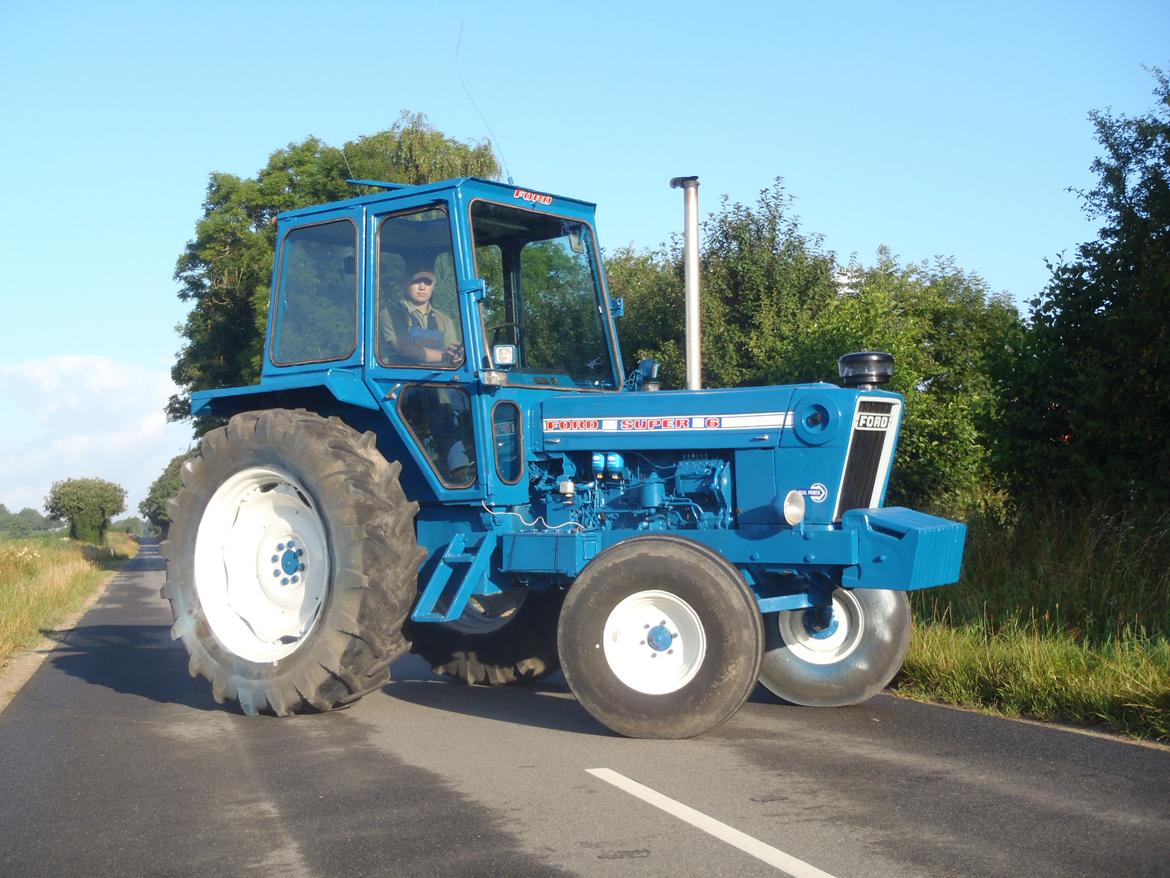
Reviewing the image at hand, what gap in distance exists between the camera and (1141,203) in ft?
40.0

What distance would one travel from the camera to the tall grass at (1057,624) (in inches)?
277

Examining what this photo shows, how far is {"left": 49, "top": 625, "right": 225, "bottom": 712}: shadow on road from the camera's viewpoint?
8688 mm

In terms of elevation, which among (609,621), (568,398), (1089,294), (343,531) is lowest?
(609,621)

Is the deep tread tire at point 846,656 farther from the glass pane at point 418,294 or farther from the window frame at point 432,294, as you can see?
the glass pane at point 418,294

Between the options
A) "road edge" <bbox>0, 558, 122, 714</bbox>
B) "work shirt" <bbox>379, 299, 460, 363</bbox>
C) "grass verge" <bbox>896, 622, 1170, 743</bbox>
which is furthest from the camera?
"road edge" <bbox>0, 558, 122, 714</bbox>

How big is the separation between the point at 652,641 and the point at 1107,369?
21.2ft

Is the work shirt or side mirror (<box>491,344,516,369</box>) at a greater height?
the work shirt

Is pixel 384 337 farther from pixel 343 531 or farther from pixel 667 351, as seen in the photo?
pixel 667 351

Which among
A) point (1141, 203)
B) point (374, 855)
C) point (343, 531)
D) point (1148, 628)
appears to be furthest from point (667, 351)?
point (374, 855)

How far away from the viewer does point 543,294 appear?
8336 mm

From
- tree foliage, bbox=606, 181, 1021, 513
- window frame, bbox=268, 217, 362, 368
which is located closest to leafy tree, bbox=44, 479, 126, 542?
tree foliage, bbox=606, 181, 1021, 513

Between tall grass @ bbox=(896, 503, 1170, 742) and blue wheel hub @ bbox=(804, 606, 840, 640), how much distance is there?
2.77 ft

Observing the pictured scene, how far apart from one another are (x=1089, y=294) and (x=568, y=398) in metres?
6.16

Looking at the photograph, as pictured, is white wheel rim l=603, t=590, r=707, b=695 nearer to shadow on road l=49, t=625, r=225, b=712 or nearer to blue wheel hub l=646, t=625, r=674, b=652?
blue wheel hub l=646, t=625, r=674, b=652
